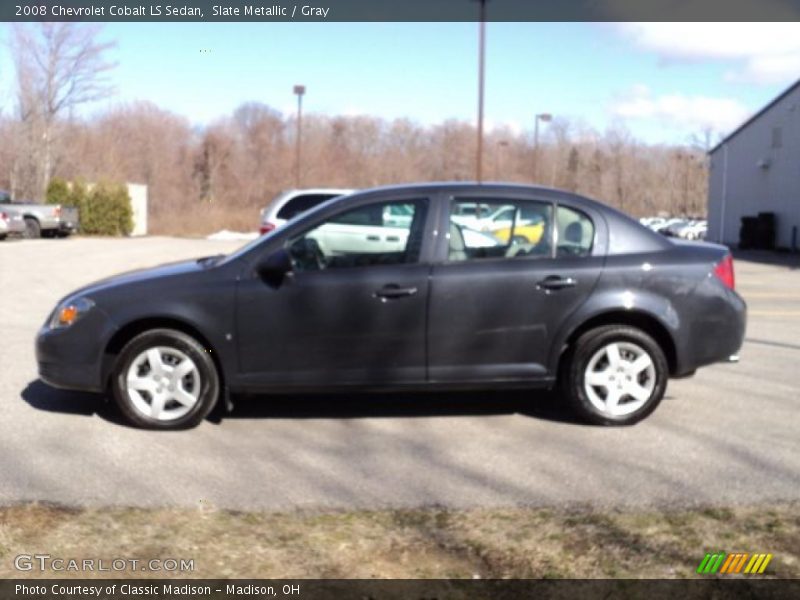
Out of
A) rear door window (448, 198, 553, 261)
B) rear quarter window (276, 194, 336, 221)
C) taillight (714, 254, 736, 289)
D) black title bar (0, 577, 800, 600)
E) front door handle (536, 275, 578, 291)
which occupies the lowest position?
black title bar (0, 577, 800, 600)

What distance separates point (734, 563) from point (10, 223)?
99.6ft

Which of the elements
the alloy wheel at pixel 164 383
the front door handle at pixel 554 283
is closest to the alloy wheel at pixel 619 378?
the front door handle at pixel 554 283

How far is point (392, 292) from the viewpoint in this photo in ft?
19.8

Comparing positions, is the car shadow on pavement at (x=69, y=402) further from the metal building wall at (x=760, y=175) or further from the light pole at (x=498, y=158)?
the light pole at (x=498, y=158)

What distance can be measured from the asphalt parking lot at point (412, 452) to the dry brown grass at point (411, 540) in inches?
9.2

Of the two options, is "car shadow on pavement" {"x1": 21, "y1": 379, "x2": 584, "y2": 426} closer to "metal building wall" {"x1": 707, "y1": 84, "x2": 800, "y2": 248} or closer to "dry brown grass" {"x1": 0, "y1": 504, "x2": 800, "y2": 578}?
"dry brown grass" {"x1": 0, "y1": 504, "x2": 800, "y2": 578}

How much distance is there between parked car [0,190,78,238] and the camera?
105ft

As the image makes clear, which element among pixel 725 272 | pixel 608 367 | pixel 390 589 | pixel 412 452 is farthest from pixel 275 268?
pixel 725 272

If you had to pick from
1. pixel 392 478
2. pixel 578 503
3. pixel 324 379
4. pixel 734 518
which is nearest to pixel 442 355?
pixel 324 379

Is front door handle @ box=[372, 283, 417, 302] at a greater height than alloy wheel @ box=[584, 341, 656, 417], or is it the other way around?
front door handle @ box=[372, 283, 417, 302]

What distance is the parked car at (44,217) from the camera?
31.9 m

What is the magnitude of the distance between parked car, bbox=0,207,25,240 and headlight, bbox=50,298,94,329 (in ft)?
83.9

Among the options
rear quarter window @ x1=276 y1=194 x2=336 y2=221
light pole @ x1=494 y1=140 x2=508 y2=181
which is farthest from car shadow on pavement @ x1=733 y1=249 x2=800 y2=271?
light pole @ x1=494 y1=140 x2=508 y2=181

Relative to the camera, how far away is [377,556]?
398cm
